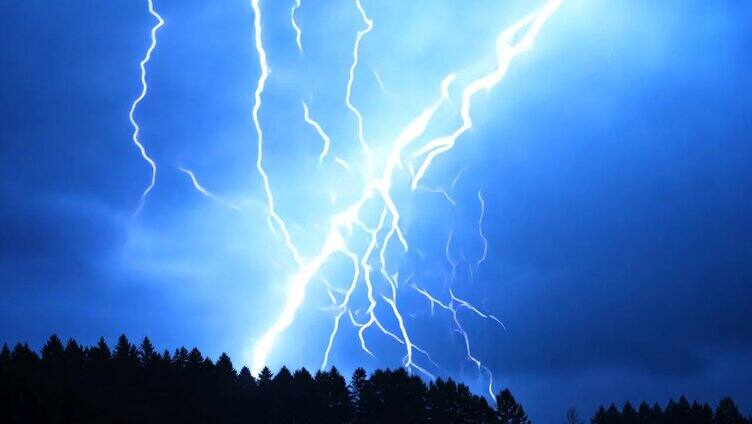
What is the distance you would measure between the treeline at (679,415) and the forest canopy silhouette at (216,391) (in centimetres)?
1107

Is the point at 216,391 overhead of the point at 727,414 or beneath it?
beneath

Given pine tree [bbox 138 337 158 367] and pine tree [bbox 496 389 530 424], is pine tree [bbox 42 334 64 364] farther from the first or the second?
pine tree [bbox 496 389 530 424]

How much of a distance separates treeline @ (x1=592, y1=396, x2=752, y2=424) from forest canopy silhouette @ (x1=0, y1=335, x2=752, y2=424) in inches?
436

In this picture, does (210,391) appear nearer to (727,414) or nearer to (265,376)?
(265,376)

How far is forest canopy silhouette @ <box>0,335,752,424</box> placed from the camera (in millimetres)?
31422

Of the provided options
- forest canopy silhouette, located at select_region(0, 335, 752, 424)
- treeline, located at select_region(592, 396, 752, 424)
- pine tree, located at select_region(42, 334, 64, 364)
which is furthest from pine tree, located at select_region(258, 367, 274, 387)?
treeline, located at select_region(592, 396, 752, 424)

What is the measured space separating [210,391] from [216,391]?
356mm

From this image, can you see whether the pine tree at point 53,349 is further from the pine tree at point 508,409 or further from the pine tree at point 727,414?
the pine tree at point 727,414

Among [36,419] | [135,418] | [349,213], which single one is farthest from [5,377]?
[349,213]

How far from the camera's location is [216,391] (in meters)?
38.8

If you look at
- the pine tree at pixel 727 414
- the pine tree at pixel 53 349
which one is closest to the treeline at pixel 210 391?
the pine tree at pixel 53 349

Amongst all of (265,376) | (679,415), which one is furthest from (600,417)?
(265,376)

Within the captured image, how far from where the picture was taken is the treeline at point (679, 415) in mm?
54906

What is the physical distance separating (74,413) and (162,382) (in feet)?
38.9
